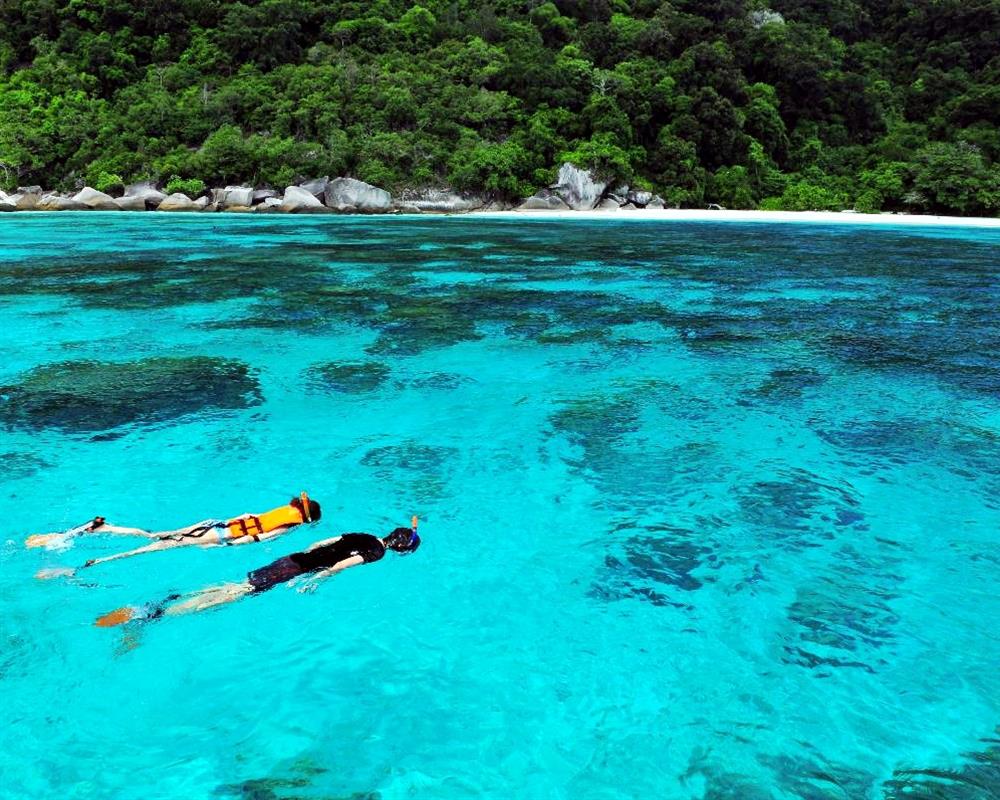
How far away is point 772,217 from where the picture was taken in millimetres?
40750

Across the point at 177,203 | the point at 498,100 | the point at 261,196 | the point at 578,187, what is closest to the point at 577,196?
the point at 578,187

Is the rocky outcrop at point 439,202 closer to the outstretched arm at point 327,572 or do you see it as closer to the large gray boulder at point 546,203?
the large gray boulder at point 546,203

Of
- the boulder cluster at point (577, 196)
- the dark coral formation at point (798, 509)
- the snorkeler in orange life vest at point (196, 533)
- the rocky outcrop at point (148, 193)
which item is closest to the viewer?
the snorkeler in orange life vest at point (196, 533)

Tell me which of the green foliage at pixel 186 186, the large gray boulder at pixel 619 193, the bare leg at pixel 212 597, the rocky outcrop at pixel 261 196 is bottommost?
the bare leg at pixel 212 597

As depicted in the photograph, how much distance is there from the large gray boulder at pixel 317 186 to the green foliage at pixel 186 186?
258 inches

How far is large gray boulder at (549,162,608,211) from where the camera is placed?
44.3 metres

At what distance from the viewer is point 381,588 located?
4902 mm

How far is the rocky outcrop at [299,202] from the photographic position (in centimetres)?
4200

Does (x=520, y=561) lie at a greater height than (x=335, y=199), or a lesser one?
lesser

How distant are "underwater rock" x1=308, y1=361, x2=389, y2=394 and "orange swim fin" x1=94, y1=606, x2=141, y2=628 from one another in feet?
16.0

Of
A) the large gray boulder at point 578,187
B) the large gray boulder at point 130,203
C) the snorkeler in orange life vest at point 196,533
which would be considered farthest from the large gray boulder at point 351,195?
the snorkeler in orange life vest at point 196,533

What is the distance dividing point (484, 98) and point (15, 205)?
105 ft

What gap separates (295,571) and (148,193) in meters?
46.6

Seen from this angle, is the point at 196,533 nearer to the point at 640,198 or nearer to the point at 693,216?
the point at 693,216
